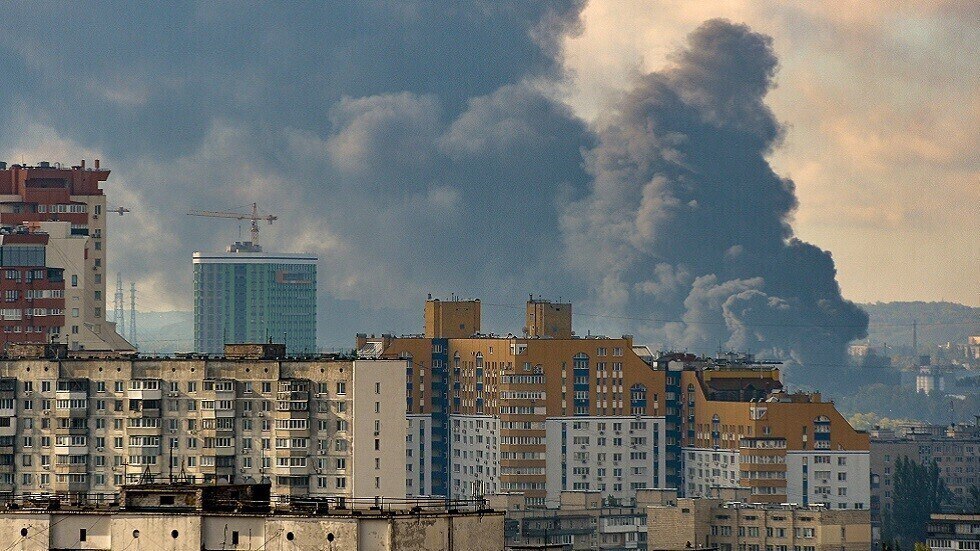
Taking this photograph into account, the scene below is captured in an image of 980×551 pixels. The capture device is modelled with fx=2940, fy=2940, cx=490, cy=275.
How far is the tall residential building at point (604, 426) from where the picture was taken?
14700 centimetres

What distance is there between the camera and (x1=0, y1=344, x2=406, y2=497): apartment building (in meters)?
91.7

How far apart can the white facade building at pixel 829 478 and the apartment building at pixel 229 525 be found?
3872 inches

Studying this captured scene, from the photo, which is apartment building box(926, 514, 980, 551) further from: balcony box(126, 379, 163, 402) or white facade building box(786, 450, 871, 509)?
balcony box(126, 379, 163, 402)

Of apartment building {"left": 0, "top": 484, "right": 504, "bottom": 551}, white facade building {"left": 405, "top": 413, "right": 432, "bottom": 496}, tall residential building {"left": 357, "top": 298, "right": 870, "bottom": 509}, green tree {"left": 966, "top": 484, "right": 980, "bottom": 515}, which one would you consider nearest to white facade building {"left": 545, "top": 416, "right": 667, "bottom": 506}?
tall residential building {"left": 357, "top": 298, "right": 870, "bottom": 509}

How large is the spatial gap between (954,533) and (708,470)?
3520 centimetres

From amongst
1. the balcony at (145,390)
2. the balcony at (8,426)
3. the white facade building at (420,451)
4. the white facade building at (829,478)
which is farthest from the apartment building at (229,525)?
the white facade building at (420,451)

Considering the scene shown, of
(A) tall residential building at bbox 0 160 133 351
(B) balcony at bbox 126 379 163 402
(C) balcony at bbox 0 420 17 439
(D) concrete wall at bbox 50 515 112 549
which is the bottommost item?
(D) concrete wall at bbox 50 515 112 549

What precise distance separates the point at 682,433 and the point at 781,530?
35048 mm

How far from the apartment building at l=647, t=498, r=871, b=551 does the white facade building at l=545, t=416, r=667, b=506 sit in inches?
1078

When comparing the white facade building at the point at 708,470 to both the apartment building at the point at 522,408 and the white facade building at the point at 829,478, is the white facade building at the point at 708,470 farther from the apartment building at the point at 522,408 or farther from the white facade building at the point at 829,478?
the white facade building at the point at 829,478

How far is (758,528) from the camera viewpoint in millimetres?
121688

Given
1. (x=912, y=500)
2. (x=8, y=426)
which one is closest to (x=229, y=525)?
→ (x=8, y=426)

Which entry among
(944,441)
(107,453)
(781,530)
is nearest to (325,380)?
(107,453)

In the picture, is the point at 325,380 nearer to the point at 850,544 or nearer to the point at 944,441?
the point at 850,544
